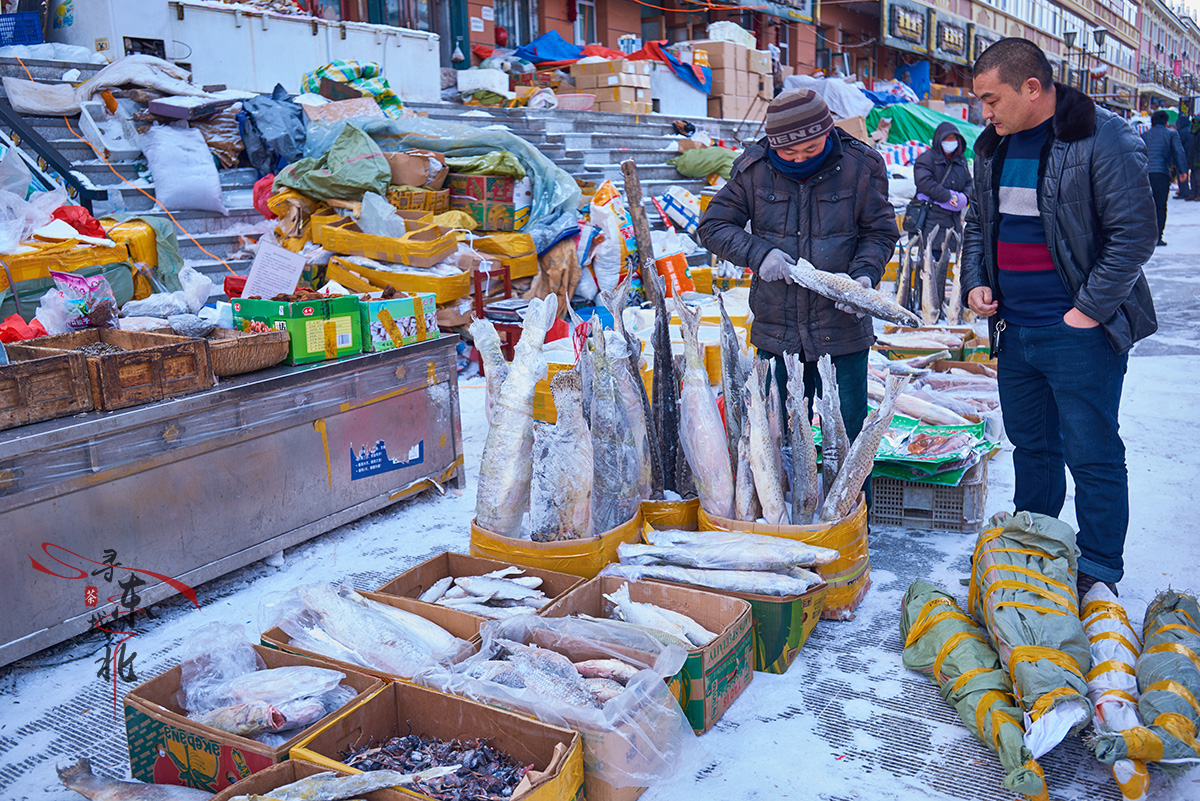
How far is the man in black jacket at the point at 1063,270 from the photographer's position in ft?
8.28

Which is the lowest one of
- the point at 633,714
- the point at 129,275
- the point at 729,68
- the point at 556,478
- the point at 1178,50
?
the point at 633,714

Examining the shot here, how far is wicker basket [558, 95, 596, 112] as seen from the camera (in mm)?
13711

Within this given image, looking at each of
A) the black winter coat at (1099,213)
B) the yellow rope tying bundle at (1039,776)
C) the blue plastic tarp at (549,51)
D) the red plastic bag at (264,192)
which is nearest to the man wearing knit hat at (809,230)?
the black winter coat at (1099,213)

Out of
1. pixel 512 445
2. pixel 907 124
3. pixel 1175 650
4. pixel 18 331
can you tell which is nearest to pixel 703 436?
pixel 512 445

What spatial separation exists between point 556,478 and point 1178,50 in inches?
3801

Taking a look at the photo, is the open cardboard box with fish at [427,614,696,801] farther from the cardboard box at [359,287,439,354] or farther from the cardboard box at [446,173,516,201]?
the cardboard box at [446,173,516,201]

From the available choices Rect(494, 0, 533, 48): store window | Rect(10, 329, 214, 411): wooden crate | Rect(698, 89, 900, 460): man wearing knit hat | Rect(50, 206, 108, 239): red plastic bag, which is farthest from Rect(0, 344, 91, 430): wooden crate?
Rect(494, 0, 533, 48): store window

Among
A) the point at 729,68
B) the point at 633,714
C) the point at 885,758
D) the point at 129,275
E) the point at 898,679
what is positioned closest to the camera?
the point at 633,714

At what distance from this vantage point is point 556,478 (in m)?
2.88

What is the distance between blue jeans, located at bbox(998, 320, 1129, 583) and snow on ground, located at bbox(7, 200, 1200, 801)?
0.97 feet

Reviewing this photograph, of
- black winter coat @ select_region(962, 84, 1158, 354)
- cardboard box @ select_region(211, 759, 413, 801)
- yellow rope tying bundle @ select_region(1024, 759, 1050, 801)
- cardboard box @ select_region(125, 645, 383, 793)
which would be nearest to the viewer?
cardboard box @ select_region(211, 759, 413, 801)

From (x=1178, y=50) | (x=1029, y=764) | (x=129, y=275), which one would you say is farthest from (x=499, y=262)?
(x=1178, y=50)

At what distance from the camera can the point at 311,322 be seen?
12.1 feet

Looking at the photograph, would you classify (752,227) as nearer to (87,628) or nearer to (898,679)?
(898,679)
